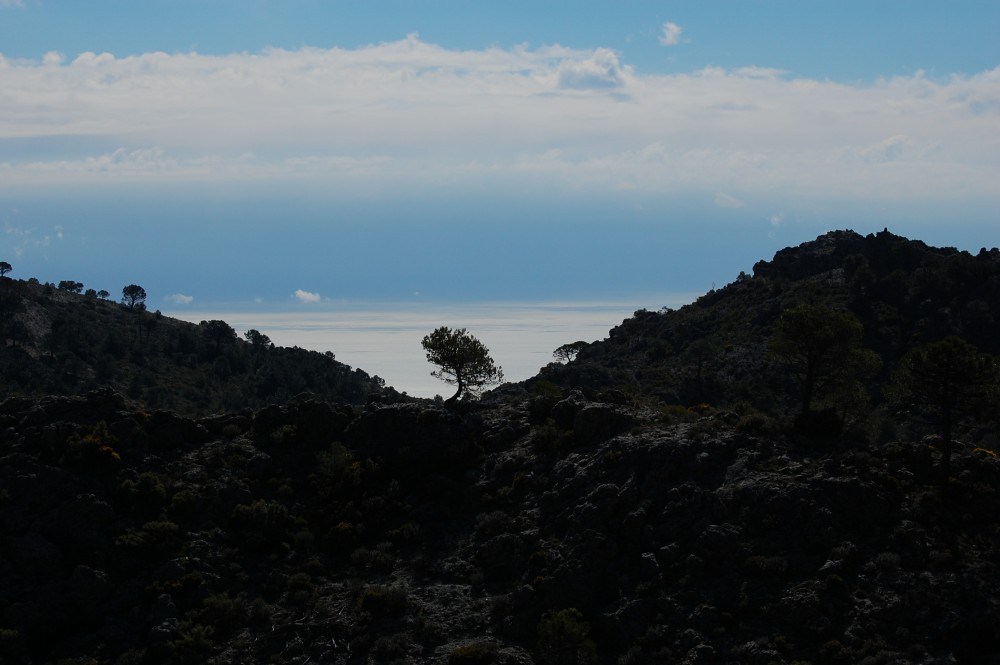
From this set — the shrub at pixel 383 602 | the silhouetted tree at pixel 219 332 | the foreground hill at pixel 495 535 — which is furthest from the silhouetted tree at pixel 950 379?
the silhouetted tree at pixel 219 332

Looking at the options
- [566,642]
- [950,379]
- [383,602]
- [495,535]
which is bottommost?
[566,642]

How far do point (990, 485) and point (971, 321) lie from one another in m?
53.5

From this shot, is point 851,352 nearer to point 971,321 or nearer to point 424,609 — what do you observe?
point 424,609

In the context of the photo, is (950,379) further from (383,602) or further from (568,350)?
(568,350)

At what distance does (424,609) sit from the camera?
4359 centimetres

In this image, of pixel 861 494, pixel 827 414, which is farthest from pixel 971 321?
pixel 861 494

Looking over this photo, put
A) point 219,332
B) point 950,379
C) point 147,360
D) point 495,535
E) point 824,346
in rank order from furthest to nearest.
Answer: point 219,332, point 147,360, point 824,346, point 495,535, point 950,379

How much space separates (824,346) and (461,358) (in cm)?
2269

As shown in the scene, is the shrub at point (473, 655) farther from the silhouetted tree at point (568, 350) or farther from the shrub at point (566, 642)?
the silhouetted tree at point (568, 350)

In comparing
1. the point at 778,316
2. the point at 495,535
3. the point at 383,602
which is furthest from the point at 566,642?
the point at 778,316

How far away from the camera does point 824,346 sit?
53.6 meters

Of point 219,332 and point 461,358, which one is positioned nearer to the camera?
point 461,358

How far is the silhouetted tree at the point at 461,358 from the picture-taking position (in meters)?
63.7

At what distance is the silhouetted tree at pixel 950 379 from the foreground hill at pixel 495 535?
34 cm
